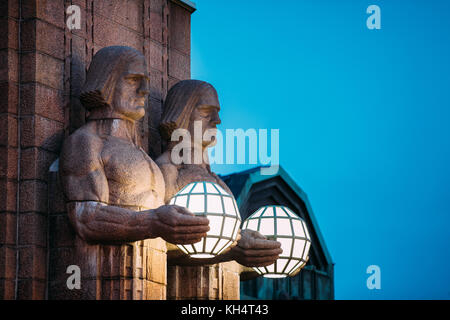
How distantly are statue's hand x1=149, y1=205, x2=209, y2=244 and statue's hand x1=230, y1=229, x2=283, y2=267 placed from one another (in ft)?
4.24

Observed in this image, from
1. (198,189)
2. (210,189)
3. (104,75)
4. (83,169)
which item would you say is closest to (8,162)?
(83,169)

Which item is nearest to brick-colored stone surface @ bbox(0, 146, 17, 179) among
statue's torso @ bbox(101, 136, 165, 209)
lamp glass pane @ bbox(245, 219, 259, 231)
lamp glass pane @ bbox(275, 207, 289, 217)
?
statue's torso @ bbox(101, 136, 165, 209)

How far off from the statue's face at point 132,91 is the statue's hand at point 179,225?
5.44ft

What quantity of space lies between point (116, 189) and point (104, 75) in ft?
4.34

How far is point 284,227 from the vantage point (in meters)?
11.5

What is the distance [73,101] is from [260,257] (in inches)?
113

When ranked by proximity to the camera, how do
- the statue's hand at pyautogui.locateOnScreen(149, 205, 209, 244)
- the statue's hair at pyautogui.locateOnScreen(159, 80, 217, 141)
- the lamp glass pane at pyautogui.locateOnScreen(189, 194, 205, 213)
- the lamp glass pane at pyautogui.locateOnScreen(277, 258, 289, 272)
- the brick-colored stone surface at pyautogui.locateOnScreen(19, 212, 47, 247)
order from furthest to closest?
the statue's hair at pyautogui.locateOnScreen(159, 80, 217, 141)
the lamp glass pane at pyautogui.locateOnScreen(277, 258, 289, 272)
the brick-colored stone surface at pyautogui.locateOnScreen(19, 212, 47, 247)
the lamp glass pane at pyautogui.locateOnScreen(189, 194, 205, 213)
the statue's hand at pyautogui.locateOnScreen(149, 205, 209, 244)

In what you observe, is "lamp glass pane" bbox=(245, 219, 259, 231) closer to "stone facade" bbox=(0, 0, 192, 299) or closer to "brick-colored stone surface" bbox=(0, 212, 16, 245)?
"stone facade" bbox=(0, 0, 192, 299)

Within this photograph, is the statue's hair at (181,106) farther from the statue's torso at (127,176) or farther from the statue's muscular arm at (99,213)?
the statue's muscular arm at (99,213)

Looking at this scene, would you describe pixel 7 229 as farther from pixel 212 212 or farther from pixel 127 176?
pixel 212 212

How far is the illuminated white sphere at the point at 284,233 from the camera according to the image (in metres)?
11.5

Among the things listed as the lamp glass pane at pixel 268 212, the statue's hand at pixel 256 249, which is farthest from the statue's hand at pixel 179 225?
the lamp glass pane at pixel 268 212

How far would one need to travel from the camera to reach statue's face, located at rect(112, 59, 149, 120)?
11.3m
